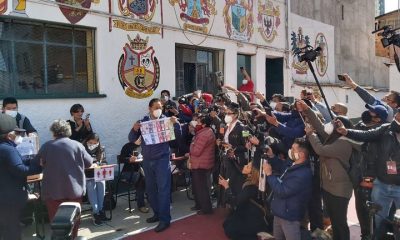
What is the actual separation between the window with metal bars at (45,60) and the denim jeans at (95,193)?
1993 mm

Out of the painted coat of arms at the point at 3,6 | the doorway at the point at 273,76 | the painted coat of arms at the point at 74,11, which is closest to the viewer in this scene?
the painted coat of arms at the point at 3,6

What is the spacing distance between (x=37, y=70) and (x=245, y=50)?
6227 millimetres

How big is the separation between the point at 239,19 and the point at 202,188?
6.35 m

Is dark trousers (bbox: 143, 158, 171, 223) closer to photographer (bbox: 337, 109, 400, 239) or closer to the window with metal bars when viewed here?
the window with metal bars

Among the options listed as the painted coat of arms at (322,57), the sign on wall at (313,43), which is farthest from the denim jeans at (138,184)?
the painted coat of arms at (322,57)

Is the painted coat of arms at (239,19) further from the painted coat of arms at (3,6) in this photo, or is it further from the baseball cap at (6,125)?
the baseball cap at (6,125)

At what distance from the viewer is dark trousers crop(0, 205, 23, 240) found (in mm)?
3848

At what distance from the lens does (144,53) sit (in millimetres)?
8250

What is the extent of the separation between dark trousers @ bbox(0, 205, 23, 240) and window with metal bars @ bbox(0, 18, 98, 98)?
9.90 feet

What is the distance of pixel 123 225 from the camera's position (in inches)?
227

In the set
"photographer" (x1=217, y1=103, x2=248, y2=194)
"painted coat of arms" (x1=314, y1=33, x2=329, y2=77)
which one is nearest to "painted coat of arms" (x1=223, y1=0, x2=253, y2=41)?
"painted coat of arms" (x1=314, y1=33, x2=329, y2=77)

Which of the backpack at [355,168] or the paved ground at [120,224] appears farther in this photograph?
the paved ground at [120,224]

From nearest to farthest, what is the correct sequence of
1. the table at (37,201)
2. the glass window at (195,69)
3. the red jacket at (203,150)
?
the table at (37,201), the red jacket at (203,150), the glass window at (195,69)

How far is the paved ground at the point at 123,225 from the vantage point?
5.38 meters
